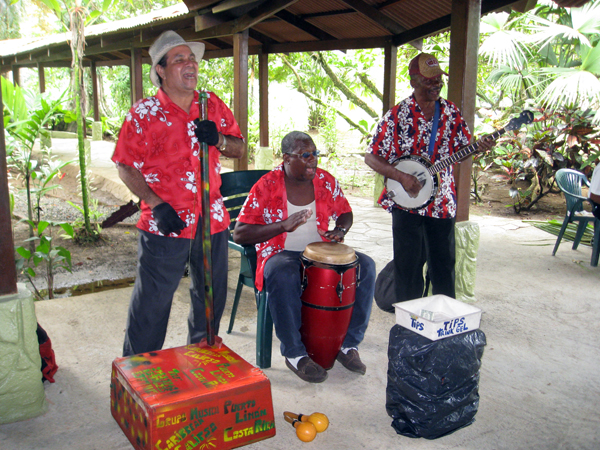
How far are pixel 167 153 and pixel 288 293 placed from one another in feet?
3.29

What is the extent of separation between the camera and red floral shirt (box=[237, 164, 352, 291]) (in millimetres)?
2975

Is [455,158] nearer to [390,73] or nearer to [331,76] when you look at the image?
[390,73]

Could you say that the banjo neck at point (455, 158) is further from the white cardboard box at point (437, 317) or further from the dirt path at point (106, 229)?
the dirt path at point (106, 229)

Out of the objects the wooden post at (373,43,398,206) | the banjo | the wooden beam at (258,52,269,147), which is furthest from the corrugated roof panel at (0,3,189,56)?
the banjo

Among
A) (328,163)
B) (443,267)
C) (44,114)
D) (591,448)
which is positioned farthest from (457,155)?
(328,163)

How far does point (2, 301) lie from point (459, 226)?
3227 mm

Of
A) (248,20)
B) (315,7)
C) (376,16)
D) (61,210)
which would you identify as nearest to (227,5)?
(248,20)

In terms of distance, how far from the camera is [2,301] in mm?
2410

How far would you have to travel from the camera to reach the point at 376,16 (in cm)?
584

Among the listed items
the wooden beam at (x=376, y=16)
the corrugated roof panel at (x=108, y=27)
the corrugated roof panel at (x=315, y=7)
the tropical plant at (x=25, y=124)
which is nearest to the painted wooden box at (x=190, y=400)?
the tropical plant at (x=25, y=124)

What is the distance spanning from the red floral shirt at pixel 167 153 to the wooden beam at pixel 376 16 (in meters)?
3.57

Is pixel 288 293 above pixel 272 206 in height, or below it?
below

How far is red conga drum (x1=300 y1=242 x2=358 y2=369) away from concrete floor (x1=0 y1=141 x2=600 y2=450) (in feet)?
0.82

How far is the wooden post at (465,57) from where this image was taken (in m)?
3.72
